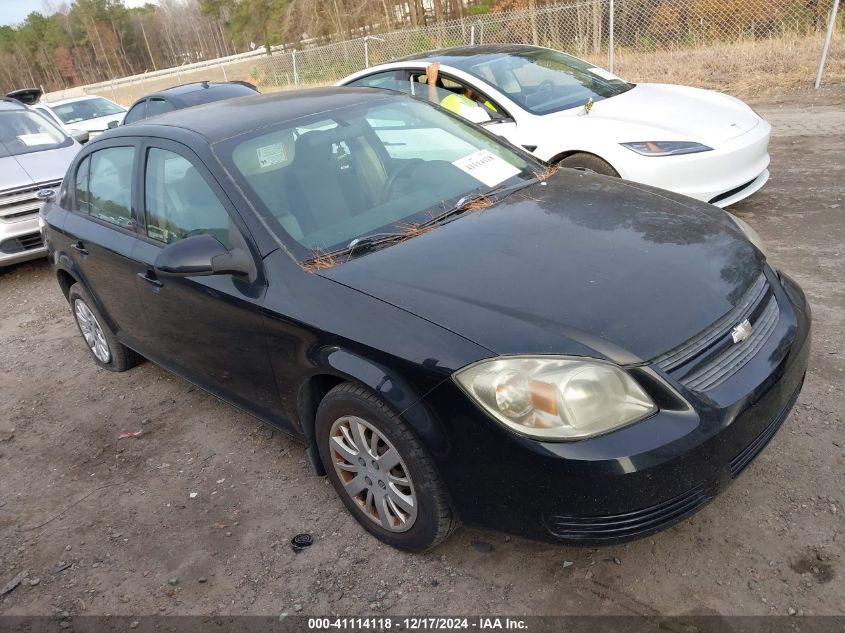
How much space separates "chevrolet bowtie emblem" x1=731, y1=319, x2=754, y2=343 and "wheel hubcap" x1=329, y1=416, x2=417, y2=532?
124 centimetres

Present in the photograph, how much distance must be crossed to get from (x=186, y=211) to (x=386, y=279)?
1274 mm

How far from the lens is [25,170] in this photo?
284 inches

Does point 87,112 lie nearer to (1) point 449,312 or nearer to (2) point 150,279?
(2) point 150,279

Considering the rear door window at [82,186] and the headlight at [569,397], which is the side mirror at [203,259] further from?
the rear door window at [82,186]

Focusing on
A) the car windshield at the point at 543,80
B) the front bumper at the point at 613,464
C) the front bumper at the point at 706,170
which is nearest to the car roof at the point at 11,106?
the car windshield at the point at 543,80

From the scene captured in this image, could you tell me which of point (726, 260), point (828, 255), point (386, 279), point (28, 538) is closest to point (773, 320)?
point (726, 260)

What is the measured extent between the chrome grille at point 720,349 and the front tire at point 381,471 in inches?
35.0

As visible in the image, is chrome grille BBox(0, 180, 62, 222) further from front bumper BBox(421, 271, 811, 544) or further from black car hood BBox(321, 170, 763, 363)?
front bumper BBox(421, 271, 811, 544)

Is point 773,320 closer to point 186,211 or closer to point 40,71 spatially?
point 186,211

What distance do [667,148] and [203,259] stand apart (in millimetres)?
3651

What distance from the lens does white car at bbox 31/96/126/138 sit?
13.2 metres

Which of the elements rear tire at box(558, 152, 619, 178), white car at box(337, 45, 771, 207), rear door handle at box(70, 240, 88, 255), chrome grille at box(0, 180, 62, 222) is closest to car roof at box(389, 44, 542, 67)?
white car at box(337, 45, 771, 207)

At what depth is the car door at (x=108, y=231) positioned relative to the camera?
360 centimetres

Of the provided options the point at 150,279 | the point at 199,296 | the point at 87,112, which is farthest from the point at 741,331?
the point at 87,112
